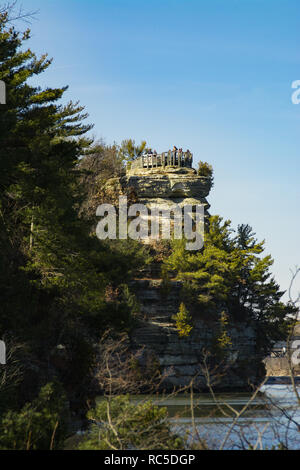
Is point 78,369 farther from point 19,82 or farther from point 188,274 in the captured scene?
point 188,274

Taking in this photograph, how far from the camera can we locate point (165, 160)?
62.6 meters

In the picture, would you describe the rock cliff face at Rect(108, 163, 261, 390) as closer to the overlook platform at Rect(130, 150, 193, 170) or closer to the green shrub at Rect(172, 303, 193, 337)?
the green shrub at Rect(172, 303, 193, 337)

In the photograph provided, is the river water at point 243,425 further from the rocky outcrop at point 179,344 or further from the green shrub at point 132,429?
the rocky outcrop at point 179,344

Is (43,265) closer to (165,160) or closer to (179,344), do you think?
(179,344)

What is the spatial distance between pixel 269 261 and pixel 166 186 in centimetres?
1272

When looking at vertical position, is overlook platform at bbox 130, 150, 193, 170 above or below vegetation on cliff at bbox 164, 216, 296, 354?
above

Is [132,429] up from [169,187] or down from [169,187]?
down

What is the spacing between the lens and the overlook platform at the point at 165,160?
204ft

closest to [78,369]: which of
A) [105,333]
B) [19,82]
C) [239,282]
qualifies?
[105,333]

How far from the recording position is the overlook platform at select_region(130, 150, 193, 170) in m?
62.2

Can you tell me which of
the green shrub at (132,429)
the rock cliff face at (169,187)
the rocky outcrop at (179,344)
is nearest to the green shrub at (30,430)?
the green shrub at (132,429)

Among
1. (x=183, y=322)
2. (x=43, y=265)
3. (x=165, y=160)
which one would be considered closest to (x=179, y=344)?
(x=183, y=322)

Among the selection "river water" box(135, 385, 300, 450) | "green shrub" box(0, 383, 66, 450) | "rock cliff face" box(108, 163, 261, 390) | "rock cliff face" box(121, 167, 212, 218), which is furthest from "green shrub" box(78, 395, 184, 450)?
"rock cliff face" box(121, 167, 212, 218)

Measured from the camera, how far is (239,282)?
54.1 metres
